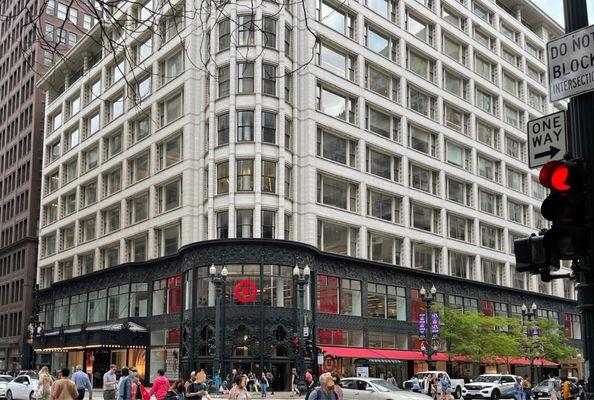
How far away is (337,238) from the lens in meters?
55.1

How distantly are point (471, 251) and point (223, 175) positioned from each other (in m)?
27.5

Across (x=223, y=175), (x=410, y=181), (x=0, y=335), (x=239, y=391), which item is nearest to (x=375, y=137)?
(x=410, y=181)

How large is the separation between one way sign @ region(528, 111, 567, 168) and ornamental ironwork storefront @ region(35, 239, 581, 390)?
1400 inches

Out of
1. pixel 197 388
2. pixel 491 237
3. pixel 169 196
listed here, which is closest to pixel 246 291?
pixel 169 196

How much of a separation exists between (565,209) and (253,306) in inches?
1695

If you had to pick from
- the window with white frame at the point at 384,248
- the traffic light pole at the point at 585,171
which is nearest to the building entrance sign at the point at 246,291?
the window with white frame at the point at 384,248

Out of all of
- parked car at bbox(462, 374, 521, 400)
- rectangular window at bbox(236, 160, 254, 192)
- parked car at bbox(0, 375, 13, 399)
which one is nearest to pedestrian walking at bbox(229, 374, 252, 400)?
parked car at bbox(0, 375, 13, 399)

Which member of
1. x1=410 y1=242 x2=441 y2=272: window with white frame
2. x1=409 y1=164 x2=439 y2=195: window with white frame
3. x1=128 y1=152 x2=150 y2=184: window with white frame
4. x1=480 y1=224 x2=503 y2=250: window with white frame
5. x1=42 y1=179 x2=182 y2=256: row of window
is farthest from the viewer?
x1=480 y1=224 x2=503 y2=250: window with white frame

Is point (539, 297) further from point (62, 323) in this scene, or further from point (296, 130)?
point (62, 323)

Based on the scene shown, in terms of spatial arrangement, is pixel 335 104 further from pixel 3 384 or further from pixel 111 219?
pixel 3 384

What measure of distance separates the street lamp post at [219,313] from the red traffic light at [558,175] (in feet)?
123

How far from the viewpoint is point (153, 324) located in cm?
5800

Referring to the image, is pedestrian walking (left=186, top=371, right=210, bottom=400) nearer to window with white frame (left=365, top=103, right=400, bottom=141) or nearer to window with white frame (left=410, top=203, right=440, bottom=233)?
window with white frame (left=365, top=103, right=400, bottom=141)

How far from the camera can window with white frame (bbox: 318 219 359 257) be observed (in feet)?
176
